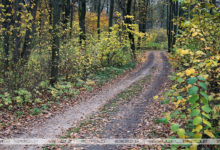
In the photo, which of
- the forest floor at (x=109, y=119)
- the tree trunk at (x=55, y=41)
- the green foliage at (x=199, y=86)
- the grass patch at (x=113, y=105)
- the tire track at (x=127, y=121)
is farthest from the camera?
the tree trunk at (x=55, y=41)

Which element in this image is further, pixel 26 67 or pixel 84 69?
pixel 84 69

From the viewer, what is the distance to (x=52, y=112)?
885cm

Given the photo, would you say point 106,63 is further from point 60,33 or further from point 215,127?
point 215,127

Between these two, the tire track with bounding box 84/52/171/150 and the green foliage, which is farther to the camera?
the tire track with bounding box 84/52/171/150

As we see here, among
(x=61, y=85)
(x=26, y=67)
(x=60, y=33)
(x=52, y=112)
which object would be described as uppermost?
(x=60, y=33)

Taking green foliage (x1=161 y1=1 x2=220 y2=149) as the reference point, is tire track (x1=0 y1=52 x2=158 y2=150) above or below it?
below

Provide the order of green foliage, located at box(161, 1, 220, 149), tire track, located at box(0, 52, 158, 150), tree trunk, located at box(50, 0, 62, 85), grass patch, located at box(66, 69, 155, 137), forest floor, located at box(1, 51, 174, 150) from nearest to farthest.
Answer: green foliage, located at box(161, 1, 220, 149) → forest floor, located at box(1, 51, 174, 150) → tire track, located at box(0, 52, 158, 150) → grass patch, located at box(66, 69, 155, 137) → tree trunk, located at box(50, 0, 62, 85)

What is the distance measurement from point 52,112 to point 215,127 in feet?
23.2

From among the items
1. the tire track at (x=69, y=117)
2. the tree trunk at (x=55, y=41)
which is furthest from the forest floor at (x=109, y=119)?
the tree trunk at (x=55, y=41)

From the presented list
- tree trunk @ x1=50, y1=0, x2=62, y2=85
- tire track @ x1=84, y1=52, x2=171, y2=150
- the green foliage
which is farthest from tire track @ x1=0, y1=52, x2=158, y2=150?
the green foliage

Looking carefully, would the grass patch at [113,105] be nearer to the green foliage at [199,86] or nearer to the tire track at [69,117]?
the tire track at [69,117]

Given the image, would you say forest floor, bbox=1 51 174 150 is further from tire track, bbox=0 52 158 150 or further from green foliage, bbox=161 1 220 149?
green foliage, bbox=161 1 220 149

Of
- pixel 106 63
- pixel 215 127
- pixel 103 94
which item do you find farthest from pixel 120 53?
pixel 215 127

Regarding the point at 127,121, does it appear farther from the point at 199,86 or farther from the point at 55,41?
the point at 55,41
